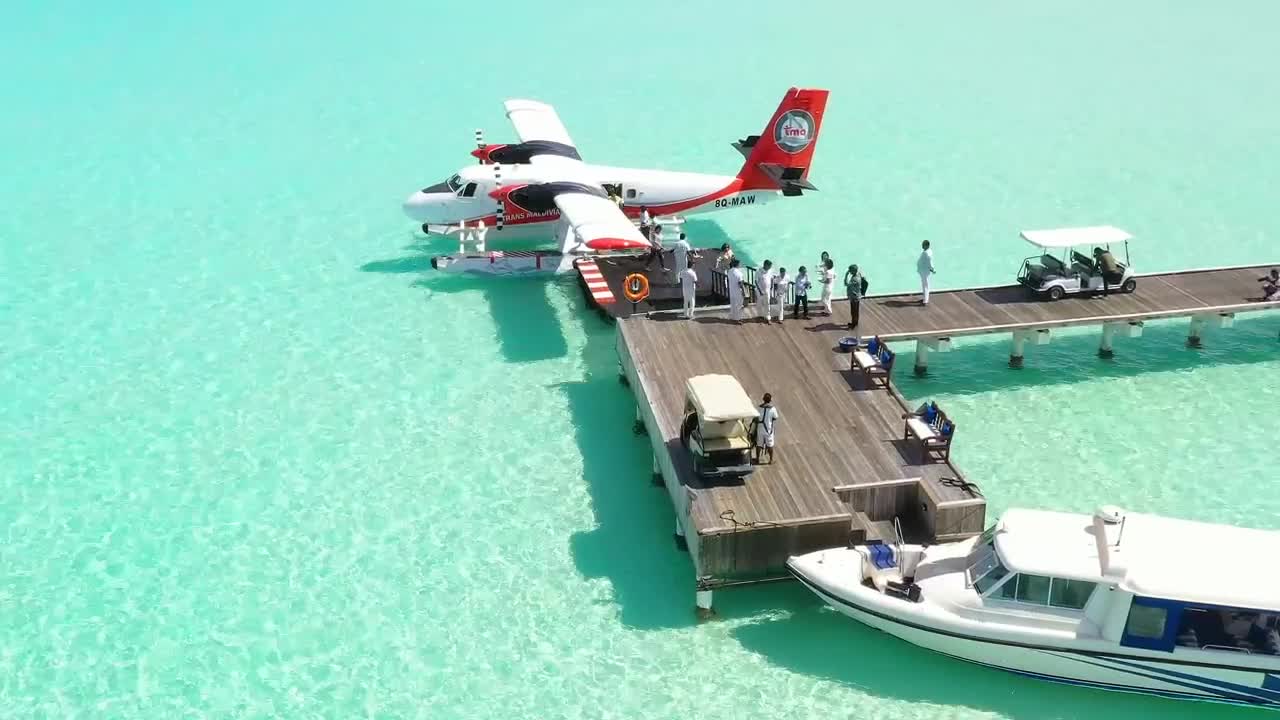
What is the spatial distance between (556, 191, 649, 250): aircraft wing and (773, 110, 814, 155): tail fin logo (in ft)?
20.2

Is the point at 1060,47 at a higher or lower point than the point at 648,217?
higher

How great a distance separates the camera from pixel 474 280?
3186 centimetres

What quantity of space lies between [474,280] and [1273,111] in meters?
36.6

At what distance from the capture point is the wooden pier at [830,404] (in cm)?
1741

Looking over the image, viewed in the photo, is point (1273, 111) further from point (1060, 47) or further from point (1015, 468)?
point (1015, 468)

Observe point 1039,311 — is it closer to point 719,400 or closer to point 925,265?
point 925,265

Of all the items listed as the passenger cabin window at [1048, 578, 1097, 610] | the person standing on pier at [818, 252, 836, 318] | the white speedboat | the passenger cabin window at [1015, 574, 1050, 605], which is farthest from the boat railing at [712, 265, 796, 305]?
the passenger cabin window at [1048, 578, 1097, 610]

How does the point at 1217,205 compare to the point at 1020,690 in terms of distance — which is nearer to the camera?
the point at 1020,690

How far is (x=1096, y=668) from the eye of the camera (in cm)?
1555

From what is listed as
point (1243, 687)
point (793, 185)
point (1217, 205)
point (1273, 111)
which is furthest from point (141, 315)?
point (1273, 111)

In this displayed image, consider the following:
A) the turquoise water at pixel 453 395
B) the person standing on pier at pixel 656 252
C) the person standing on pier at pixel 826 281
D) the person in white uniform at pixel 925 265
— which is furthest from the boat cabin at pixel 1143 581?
the person standing on pier at pixel 656 252

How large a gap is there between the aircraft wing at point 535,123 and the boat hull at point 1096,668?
21.7 m

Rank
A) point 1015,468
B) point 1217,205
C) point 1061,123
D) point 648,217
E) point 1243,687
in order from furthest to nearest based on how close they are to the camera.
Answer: point 1061,123 → point 1217,205 → point 648,217 → point 1015,468 → point 1243,687

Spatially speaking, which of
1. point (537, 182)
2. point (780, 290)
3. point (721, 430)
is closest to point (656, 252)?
point (537, 182)
